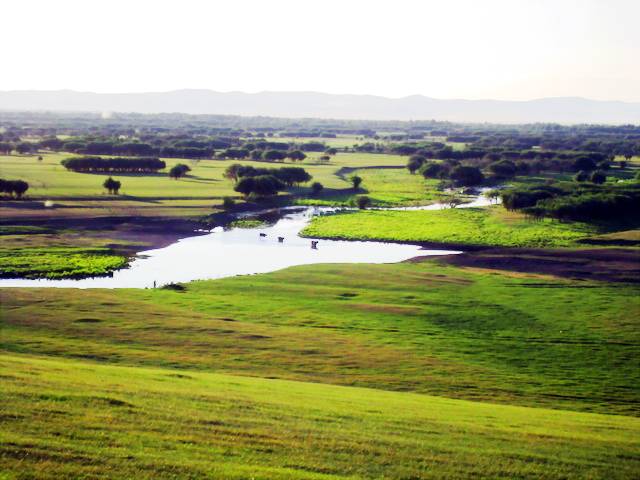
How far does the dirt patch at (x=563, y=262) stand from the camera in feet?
219

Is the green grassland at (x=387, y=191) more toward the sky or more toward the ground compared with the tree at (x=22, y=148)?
more toward the ground

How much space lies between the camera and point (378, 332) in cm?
4600

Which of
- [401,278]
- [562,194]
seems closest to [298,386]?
[401,278]

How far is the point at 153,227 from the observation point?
93375 mm

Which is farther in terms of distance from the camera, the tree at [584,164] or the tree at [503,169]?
the tree at [584,164]

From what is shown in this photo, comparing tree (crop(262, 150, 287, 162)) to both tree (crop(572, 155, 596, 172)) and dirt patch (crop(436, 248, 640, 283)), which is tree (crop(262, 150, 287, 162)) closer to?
tree (crop(572, 155, 596, 172))

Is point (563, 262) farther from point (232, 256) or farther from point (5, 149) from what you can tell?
point (5, 149)

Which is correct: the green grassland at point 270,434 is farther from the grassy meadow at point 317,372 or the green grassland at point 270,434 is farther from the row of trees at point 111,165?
the row of trees at point 111,165

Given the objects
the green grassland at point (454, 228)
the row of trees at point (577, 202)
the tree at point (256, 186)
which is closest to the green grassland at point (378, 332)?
Result: the green grassland at point (454, 228)

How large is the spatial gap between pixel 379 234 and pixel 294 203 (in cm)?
3272

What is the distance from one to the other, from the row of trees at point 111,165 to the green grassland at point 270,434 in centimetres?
12250

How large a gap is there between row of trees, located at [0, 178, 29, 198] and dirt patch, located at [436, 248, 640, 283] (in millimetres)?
60277

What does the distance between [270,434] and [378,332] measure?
74.4 feet

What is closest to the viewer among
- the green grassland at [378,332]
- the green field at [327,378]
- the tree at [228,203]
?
the green field at [327,378]
